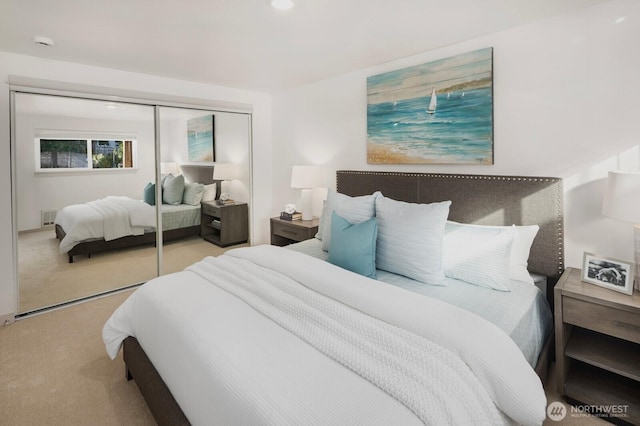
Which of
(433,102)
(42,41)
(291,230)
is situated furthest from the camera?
(291,230)

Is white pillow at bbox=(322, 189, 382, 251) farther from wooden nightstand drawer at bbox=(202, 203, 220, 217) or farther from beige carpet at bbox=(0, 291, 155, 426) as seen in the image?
wooden nightstand drawer at bbox=(202, 203, 220, 217)

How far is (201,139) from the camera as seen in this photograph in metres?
4.01

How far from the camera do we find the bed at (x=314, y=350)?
112cm

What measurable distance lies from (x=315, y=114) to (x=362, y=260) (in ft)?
7.51

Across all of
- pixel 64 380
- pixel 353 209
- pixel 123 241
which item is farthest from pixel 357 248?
pixel 123 241

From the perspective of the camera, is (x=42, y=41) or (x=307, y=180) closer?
(x=42, y=41)

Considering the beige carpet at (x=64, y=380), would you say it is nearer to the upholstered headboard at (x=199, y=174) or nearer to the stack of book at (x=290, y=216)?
the upholstered headboard at (x=199, y=174)

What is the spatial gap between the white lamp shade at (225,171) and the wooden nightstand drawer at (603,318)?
11.7ft

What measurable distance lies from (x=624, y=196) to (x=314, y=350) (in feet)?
5.71

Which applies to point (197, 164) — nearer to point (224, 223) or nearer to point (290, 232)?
point (224, 223)

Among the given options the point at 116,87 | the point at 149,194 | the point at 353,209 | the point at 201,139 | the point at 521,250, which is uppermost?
the point at 116,87

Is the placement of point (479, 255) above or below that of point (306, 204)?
below

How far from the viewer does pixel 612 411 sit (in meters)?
1.79

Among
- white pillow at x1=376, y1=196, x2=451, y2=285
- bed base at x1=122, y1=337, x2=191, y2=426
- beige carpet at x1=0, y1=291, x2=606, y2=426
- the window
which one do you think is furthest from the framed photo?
the window
